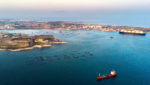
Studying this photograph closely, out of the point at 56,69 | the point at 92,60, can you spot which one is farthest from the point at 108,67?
the point at 56,69

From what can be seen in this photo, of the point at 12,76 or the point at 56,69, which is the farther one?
the point at 56,69

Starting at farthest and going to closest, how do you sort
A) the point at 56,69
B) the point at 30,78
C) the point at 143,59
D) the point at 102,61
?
the point at 143,59 < the point at 102,61 < the point at 56,69 < the point at 30,78

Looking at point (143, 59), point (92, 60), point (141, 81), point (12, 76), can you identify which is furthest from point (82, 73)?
point (143, 59)

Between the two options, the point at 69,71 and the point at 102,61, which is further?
the point at 102,61

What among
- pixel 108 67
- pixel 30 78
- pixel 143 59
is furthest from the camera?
pixel 143 59

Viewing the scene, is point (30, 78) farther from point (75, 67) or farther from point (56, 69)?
point (75, 67)

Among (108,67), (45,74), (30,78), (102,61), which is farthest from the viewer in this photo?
(102,61)

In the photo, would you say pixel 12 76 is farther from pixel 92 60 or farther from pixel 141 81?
pixel 141 81

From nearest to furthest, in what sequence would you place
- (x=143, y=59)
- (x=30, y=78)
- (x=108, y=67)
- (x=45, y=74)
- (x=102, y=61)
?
(x=30, y=78) → (x=45, y=74) → (x=108, y=67) → (x=102, y=61) → (x=143, y=59)
